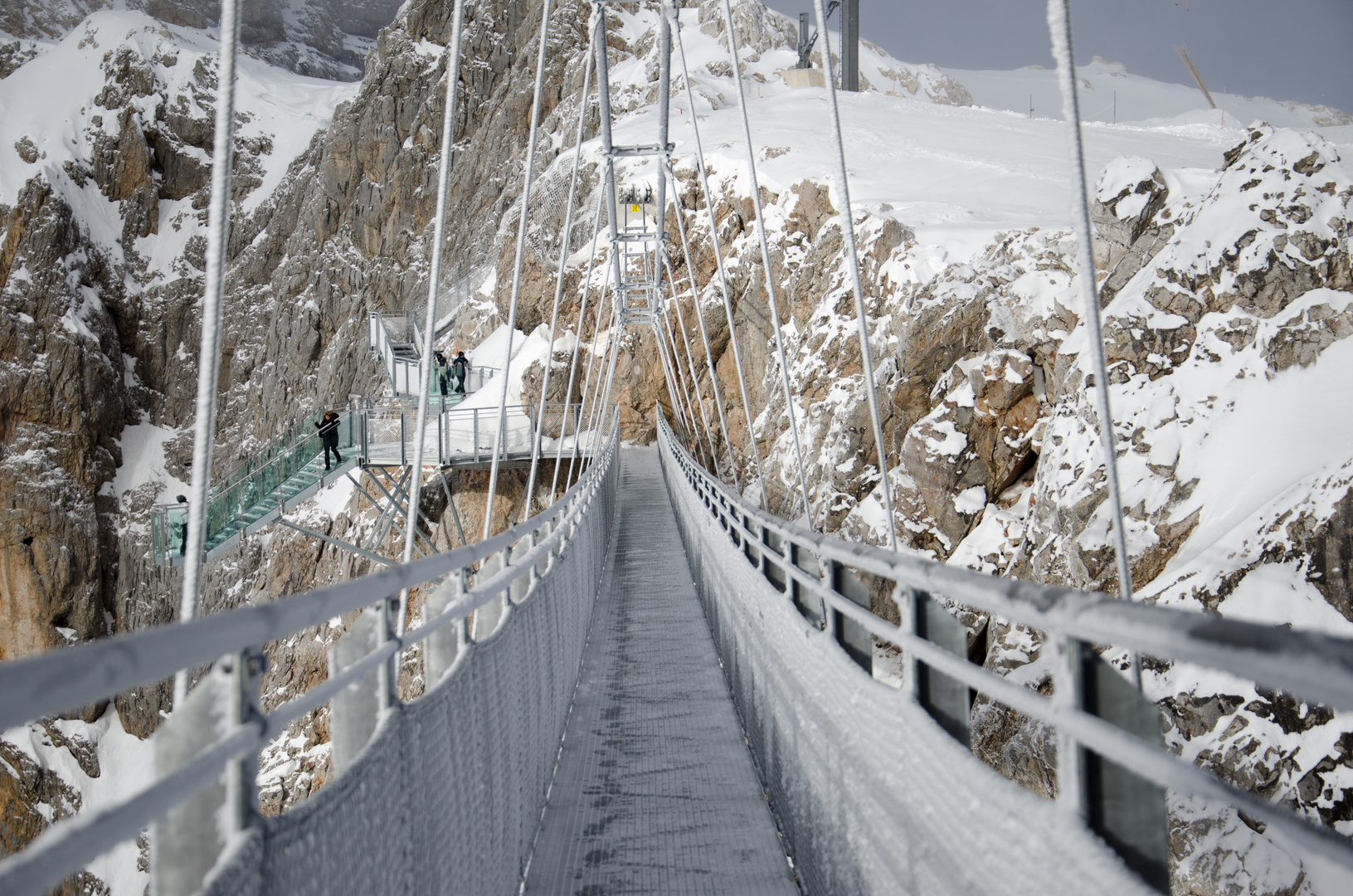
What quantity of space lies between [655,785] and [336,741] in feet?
9.66

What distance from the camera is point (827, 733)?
2.71 meters

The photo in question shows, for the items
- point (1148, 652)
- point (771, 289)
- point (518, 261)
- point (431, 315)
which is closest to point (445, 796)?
point (1148, 652)

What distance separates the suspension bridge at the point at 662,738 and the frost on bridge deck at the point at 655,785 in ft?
0.06

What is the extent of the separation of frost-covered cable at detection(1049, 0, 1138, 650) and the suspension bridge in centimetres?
2

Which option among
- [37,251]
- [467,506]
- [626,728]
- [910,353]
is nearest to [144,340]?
[37,251]

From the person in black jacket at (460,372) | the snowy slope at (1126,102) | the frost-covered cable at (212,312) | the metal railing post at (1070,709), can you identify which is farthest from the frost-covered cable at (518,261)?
the snowy slope at (1126,102)

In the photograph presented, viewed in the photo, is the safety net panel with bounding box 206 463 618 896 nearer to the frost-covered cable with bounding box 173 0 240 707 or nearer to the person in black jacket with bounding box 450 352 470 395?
the frost-covered cable with bounding box 173 0 240 707

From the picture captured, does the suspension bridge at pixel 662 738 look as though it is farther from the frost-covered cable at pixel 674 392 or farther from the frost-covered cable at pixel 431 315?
the frost-covered cable at pixel 674 392

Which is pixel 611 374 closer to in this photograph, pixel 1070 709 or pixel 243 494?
pixel 243 494

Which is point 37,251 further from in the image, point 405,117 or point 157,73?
point 405,117

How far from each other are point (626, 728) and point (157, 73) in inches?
2457

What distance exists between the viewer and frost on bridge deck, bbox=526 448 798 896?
3465mm

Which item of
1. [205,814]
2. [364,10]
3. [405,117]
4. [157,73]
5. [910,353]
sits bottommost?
[205,814]

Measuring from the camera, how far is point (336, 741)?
185 cm
